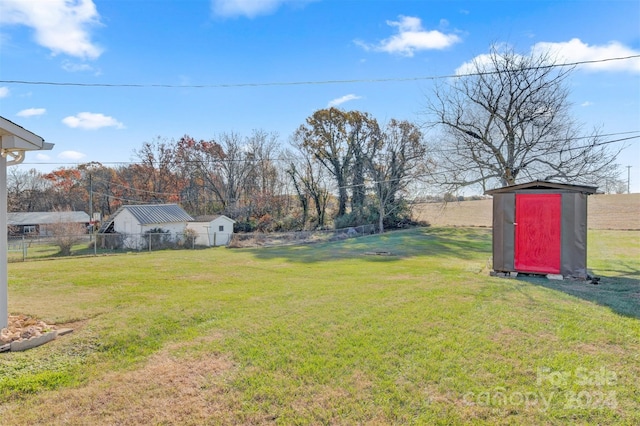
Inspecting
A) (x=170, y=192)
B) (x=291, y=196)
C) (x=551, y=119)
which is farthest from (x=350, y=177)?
(x=170, y=192)

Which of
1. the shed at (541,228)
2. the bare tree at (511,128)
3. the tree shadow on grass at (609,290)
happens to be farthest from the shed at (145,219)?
the tree shadow on grass at (609,290)

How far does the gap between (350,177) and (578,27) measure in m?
18.5

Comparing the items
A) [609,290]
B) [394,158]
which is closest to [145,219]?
[394,158]

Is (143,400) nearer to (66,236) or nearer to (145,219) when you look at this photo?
(66,236)

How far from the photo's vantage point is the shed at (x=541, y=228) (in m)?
7.39

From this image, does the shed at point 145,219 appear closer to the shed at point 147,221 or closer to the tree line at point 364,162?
the shed at point 147,221

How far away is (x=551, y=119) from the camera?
16.2 metres

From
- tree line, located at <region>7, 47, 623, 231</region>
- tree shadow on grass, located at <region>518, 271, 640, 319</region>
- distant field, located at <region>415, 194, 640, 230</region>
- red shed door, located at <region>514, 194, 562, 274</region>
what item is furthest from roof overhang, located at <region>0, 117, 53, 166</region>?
distant field, located at <region>415, 194, 640, 230</region>

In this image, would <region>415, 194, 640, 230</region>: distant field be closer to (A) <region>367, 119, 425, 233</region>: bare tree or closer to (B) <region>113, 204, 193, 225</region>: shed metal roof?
(A) <region>367, 119, 425, 233</region>: bare tree

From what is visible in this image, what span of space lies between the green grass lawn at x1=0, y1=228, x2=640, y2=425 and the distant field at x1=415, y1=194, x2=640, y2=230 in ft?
59.1

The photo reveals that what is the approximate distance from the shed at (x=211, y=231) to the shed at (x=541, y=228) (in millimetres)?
17447

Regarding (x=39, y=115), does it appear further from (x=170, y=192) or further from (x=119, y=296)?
(x=170, y=192)

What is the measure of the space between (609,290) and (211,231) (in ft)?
66.2

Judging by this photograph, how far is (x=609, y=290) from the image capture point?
21.2 feet
